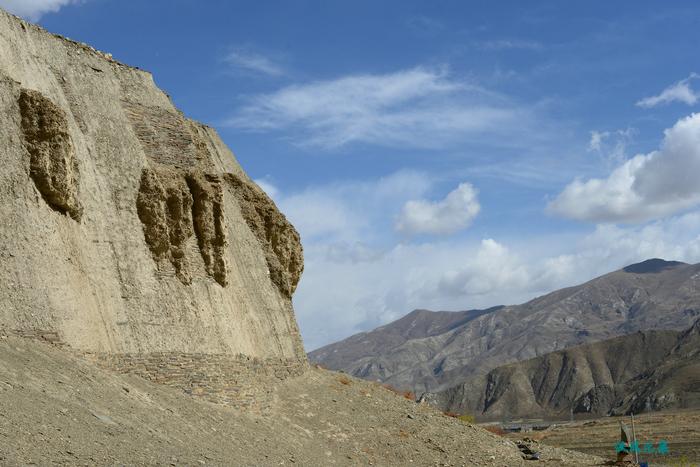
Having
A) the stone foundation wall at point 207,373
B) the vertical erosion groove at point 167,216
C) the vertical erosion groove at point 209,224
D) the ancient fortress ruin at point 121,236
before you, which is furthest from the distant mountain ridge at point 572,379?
the vertical erosion groove at point 167,216

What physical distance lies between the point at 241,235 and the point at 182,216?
5451 mm

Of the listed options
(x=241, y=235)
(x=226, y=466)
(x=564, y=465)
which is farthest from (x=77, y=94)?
(x=564, y=465)

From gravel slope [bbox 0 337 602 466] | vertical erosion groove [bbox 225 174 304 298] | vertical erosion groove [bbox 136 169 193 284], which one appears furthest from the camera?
vertical erosion groove [bbox 225 174 304 298]

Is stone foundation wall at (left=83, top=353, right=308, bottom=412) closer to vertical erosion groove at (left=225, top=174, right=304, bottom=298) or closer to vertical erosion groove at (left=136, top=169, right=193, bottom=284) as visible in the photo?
vertical erosion groove at (left=136, top=169, right=193, bottom=284)

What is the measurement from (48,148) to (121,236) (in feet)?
10.4

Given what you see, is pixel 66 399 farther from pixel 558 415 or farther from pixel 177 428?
pixel 558 415

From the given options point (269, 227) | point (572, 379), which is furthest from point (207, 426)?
point (572, 379)

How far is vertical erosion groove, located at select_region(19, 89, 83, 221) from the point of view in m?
18.3

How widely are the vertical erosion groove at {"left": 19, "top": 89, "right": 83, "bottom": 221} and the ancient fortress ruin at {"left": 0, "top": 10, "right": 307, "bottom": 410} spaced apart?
0.09 ft

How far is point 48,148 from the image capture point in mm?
18531

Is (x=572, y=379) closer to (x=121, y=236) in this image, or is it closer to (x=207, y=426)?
(x=121, y=236)

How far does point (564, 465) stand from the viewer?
86.7ft

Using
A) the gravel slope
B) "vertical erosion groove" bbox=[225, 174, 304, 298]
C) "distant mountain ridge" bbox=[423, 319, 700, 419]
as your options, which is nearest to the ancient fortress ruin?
"vertical erosion groove" bbox=[225, 174, 304, 298]

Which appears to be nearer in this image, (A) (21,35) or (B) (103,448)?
(B) (103,448)
